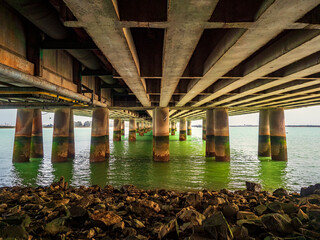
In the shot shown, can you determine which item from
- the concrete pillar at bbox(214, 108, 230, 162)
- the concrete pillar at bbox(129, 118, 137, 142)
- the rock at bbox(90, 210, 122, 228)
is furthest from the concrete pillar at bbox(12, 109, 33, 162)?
the concrete pillar at bbox(129, 118, 137, 142)

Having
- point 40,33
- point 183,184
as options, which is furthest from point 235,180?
point 40,33

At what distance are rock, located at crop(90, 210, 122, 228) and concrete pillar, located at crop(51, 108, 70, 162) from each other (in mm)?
14252

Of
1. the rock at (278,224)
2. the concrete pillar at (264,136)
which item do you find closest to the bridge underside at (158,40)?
the rock at (278,224)

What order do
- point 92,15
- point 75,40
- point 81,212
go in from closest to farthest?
point 92,15, point 81,212, point 75,40

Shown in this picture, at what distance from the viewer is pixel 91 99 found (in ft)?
39.5

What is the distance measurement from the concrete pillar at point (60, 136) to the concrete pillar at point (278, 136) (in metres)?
19.6

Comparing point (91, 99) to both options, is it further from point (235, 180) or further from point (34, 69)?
point (235, 180)

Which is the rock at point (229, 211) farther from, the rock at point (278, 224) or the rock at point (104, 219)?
the rock at point (104, 219)

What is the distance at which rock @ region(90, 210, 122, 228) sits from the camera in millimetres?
4395

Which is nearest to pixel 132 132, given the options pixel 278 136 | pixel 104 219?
pixel 278 136

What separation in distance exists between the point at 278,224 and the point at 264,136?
19.8 m

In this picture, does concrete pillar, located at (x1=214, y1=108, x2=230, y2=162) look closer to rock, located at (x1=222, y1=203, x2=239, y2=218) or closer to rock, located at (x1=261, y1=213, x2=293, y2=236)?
rock, located at (x1=222, y1=203, x2=239, y2=218)

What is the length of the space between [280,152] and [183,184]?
13.1 metres

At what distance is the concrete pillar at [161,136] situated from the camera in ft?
59.5
